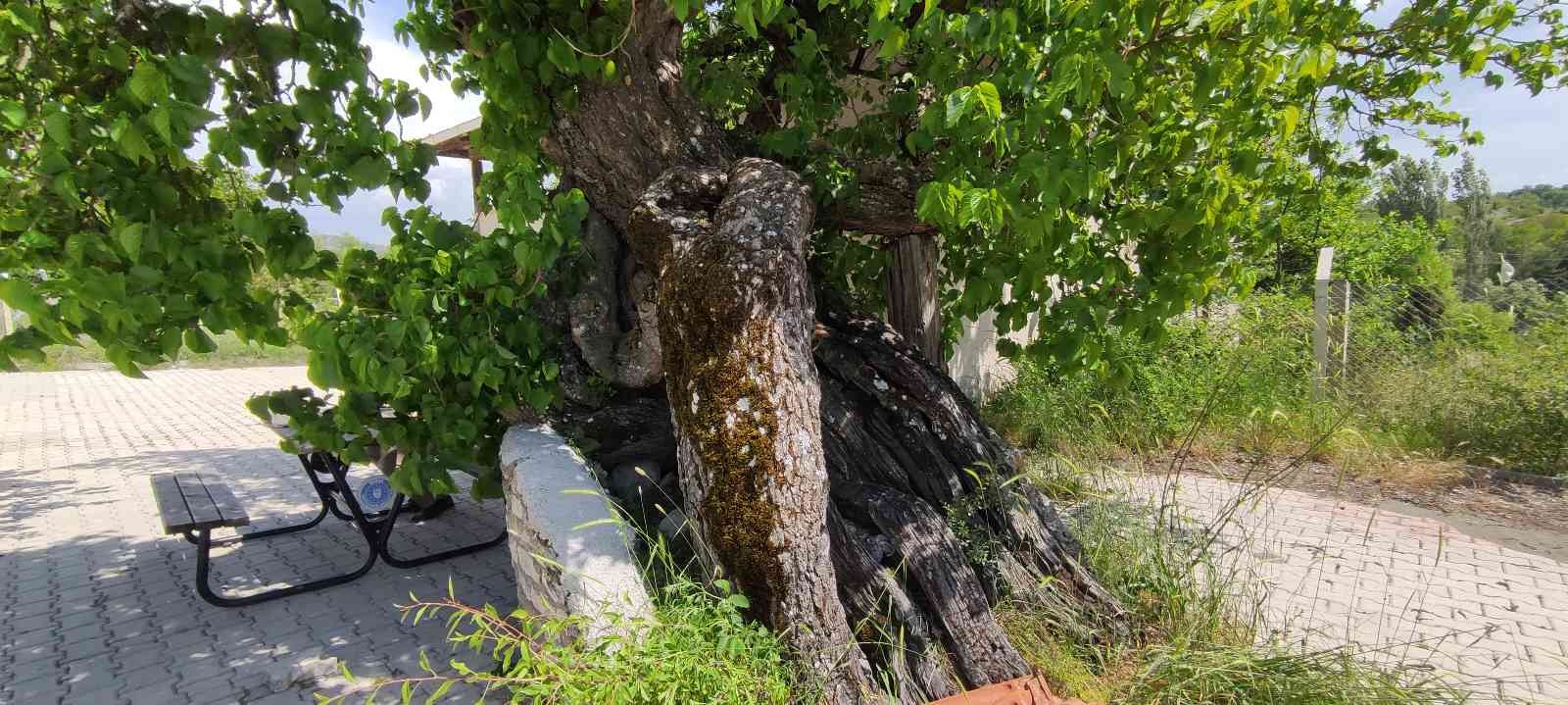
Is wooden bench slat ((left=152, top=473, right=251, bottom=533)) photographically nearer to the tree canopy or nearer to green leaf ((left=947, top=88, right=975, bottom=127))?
the tree canopy

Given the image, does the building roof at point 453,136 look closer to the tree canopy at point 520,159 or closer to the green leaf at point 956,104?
the tree canopy at point 520,159

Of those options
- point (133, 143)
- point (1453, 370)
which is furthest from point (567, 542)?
point (1453, 370)

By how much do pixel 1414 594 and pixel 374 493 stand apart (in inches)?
229

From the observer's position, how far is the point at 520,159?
3.37 metres

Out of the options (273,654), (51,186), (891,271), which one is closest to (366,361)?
(51,186)

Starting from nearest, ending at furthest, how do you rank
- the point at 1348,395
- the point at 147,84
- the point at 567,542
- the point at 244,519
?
1. the point at 147,84
2. the point at 567,542
3. the point at 244,519
4. the point at 1348,395

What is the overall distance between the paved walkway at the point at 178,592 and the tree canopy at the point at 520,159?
98 cm

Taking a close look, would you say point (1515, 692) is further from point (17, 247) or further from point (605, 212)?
point (17, 247)

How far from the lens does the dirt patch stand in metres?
4.93

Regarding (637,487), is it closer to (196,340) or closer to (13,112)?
(196,340)

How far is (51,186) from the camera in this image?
2.41 meters

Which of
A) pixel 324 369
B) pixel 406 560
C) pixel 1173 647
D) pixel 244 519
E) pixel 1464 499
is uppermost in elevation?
pixel 324 369

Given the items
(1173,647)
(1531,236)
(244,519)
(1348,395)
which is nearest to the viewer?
(1173,647)

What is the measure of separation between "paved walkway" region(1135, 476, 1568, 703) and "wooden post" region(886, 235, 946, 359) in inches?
56.8
